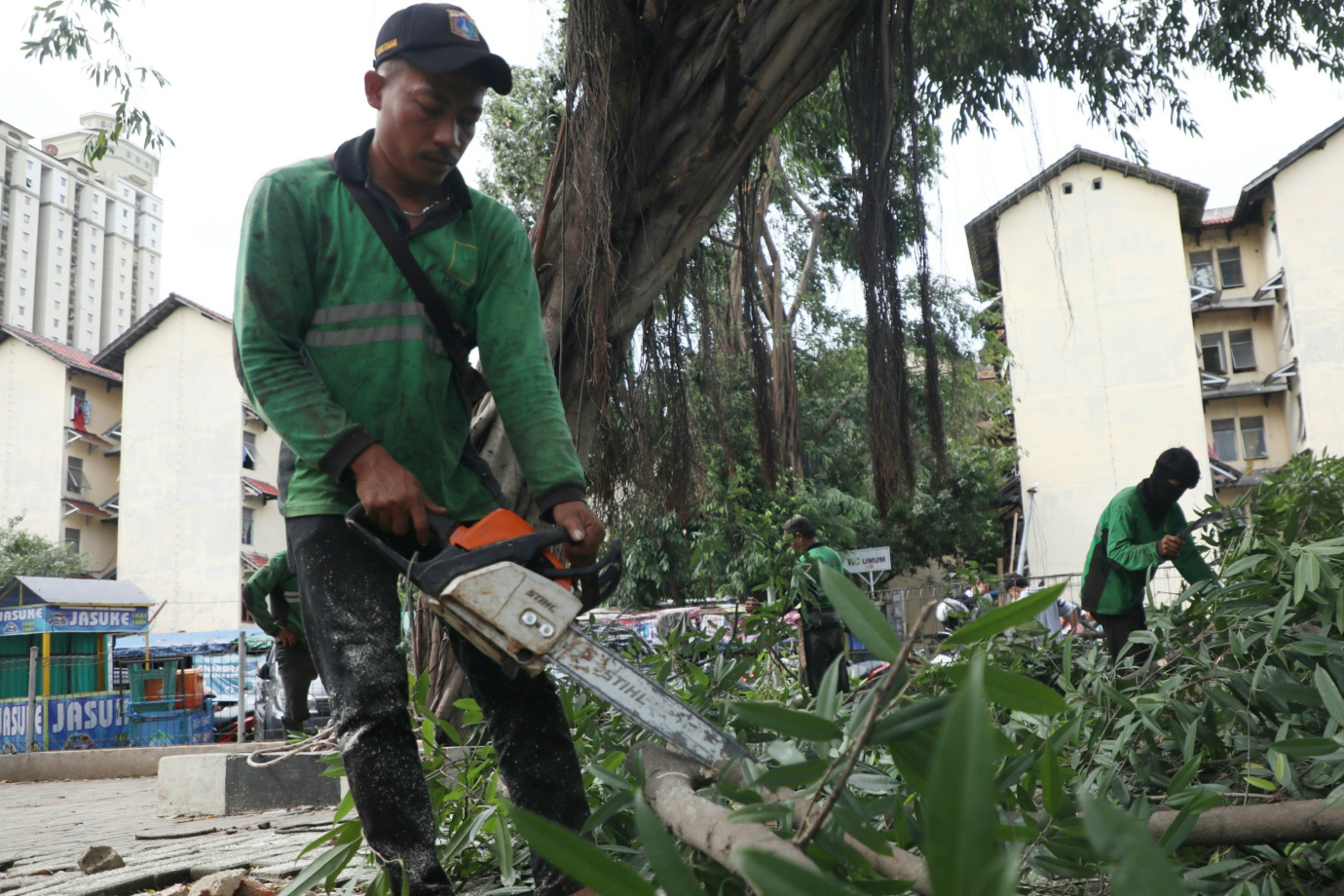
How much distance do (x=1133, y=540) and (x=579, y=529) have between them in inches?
147

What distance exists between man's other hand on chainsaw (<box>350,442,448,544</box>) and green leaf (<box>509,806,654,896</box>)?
1.20 m

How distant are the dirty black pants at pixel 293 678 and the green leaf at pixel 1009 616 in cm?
665

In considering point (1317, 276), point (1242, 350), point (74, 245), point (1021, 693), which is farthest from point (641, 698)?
point (74, 245)

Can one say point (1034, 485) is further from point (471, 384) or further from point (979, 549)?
point (471, 384)

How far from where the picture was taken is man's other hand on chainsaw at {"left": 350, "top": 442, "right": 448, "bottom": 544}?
1.74m

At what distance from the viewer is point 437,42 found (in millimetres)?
1941

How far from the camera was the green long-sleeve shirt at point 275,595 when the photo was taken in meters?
5.38

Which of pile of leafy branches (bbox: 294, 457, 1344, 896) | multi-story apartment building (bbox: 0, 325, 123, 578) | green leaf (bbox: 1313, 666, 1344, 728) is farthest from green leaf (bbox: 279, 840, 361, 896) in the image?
multi-story apartment building (bbox: 0, 325, 123, 578)

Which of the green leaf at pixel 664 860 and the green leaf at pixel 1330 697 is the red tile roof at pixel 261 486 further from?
the green leaf at pixel 664 860

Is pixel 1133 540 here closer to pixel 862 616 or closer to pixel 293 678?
pixel 862 616

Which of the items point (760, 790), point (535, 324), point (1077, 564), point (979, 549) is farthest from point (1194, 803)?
point (1077, 564)

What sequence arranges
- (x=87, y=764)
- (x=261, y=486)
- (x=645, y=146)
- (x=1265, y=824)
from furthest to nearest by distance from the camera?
(x=261, y=486) → (x=87, y=764) → (x=645, y=146) → (x=1265, y=824)

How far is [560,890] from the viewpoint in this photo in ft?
5.91

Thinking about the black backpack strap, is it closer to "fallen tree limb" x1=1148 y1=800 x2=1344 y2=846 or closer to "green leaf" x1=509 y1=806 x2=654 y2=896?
"fallen tree limb" x1=1148 y1=800 x2=1344 y2=846
